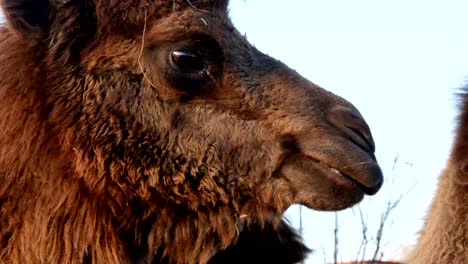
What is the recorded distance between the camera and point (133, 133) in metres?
5.53

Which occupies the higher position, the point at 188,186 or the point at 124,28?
the point at 124,28

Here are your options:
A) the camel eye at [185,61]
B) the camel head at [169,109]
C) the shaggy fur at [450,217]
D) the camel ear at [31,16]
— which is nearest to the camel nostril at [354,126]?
the camel head at [169,109]

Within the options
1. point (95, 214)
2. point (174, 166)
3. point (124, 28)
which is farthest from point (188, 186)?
point (124, 28)

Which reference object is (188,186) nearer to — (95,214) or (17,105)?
(95,214)

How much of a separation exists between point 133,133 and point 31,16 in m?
0.76

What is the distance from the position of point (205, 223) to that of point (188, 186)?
228 millimetres

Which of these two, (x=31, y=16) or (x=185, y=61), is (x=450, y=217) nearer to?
(x=185, y=61)

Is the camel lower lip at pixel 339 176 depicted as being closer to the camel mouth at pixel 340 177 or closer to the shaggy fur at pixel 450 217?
the camel mouth at pixel 340 177

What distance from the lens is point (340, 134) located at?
17.5 ft

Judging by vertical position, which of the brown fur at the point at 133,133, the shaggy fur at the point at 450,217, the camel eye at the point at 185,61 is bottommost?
the shaggy fur at the point at 450,217

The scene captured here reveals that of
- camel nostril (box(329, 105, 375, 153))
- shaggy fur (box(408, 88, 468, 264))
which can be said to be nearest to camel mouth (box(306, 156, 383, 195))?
camel nostril (box(329, 105, 375, 153))

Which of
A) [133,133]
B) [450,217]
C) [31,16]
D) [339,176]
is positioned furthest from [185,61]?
[450,217]

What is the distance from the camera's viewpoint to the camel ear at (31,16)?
5520mm

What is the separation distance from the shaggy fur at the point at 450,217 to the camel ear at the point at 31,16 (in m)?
2.97
